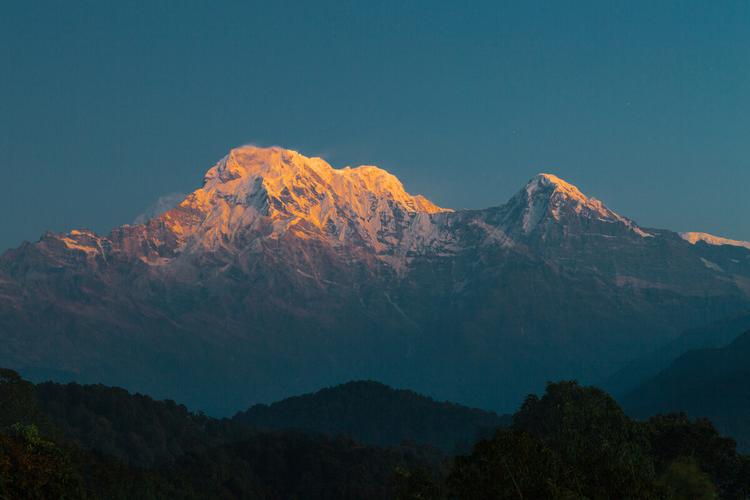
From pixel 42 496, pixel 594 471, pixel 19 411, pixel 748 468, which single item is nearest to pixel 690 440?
pixel 748 468

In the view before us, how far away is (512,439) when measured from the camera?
79.2 meters

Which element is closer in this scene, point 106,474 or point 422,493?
point 422,493

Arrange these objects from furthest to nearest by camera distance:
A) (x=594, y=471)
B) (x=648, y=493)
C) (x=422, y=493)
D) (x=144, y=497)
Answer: (x=144, y=497) < (x=422, y=493) < (x=594, y=471) < (x=648, y=493)

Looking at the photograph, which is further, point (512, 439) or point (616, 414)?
point (616, 414)

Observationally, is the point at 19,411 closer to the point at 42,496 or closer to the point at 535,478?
the point at 42,496

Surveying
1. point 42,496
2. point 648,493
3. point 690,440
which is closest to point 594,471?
point 648,493

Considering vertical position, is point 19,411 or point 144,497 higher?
point 19,411

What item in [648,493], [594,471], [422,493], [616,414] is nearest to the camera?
[648,493]

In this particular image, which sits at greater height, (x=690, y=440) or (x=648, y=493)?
(x=690, y=440)

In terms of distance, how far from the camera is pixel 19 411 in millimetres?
198500

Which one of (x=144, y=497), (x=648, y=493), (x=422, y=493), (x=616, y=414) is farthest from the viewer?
(x=144, y=497)

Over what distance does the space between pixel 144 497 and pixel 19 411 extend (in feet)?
96.3

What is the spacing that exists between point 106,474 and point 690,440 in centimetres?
10079

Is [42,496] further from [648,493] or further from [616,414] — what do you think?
[616,414]
